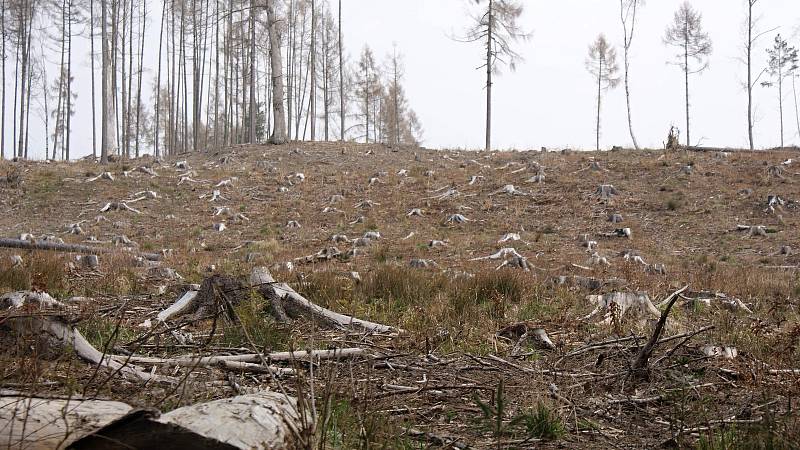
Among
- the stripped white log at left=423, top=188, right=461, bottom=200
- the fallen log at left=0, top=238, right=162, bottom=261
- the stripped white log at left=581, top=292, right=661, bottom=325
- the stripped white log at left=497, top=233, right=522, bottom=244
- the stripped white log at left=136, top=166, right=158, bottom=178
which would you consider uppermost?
the stripped white log at left=136, top=166, right=158, bottom=178

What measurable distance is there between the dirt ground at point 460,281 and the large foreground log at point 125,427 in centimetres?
12

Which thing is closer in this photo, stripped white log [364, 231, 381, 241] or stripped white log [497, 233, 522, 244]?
stripped white log [497, 233, 522, 244]

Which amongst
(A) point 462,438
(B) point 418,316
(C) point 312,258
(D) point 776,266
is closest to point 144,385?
(A) point 462,438

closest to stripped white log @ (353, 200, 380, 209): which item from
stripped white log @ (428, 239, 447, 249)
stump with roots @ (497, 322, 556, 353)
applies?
stripped white log @ (428, 239, 447, 249)

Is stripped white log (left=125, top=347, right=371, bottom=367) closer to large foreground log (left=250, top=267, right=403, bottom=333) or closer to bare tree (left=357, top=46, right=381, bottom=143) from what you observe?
large foreground log (left=250, top=267, right=403, bottom=333)

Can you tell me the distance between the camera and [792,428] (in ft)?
8.57

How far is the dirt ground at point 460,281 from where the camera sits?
10.00 feet

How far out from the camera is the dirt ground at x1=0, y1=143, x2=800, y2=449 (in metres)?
3.05

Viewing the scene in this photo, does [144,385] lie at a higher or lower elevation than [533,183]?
lower

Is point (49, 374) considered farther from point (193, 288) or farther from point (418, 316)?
point (418, 316)

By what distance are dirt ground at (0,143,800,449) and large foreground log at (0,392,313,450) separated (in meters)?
0.12

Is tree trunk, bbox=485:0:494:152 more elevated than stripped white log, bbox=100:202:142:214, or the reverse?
tree trunk, bbox=485:0:494:152

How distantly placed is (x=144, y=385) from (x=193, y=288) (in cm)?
321

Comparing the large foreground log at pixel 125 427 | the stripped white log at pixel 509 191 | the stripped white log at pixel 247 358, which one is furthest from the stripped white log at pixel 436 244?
the large foreground log at pixel 125 427
